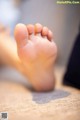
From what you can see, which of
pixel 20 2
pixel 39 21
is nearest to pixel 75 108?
pixel 39 21

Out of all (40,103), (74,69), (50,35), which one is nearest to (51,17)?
(50,35)

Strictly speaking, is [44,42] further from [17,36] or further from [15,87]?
[15,87]

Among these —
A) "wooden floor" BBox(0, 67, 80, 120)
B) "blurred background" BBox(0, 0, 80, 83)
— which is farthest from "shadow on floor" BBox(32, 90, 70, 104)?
"blurred background" BBox(0, 0, 80, 83)

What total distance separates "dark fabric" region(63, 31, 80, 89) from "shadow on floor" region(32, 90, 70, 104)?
0.07 m

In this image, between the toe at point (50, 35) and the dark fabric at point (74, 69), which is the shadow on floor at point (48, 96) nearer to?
the dark fabric at point (74, 69)

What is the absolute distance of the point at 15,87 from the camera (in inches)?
33.3

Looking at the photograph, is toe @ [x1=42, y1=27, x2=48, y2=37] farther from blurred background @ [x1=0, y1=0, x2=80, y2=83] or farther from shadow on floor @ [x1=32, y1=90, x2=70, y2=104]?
shadow on floor @ [x1=32, y1=90, x2=70, y2=104]

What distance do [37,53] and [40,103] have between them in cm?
17

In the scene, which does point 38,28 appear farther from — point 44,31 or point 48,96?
point 48,96

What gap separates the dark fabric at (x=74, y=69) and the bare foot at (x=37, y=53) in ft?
0.24

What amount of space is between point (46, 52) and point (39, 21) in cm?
11

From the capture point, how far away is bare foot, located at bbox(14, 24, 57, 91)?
2.43 ft

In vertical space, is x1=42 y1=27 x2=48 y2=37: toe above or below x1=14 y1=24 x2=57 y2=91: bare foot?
above

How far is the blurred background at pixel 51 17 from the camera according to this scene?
2.64 ft
